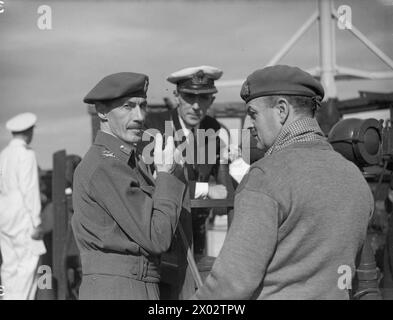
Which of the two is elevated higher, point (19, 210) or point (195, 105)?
point (195, 105)

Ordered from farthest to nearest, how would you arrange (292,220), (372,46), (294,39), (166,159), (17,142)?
(17,142) → (294,39) → (372,46) → (166,159) → (292,220)

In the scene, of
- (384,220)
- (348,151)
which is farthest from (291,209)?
(384,220)

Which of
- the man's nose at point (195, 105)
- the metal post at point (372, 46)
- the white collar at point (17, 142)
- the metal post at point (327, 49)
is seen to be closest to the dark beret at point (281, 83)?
the man's nose at point (195, 105)

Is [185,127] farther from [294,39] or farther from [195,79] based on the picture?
[294,39]

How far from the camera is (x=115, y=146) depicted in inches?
78.5

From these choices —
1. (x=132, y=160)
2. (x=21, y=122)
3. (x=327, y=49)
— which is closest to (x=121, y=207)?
(x=132, y=160)

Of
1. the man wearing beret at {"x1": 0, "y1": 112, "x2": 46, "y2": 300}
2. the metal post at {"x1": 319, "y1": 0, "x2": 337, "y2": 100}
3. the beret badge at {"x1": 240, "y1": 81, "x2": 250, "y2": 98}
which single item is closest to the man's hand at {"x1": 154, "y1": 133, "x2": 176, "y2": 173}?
the beret badge at {"x1": 240, "y1": 81, "x2": 250, "y2": 98}

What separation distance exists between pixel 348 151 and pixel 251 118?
1.28 meters

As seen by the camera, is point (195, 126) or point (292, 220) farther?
point (195, 126)

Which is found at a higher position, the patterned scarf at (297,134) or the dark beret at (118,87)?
the dark beret at (118,87)

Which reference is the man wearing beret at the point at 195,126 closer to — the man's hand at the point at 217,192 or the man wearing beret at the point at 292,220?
the man's hand at the point at 217,192

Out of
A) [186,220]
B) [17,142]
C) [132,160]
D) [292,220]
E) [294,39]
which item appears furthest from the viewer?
[17,142]

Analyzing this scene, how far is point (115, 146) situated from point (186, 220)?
1.49 ft

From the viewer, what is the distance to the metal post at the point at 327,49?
364 cm
